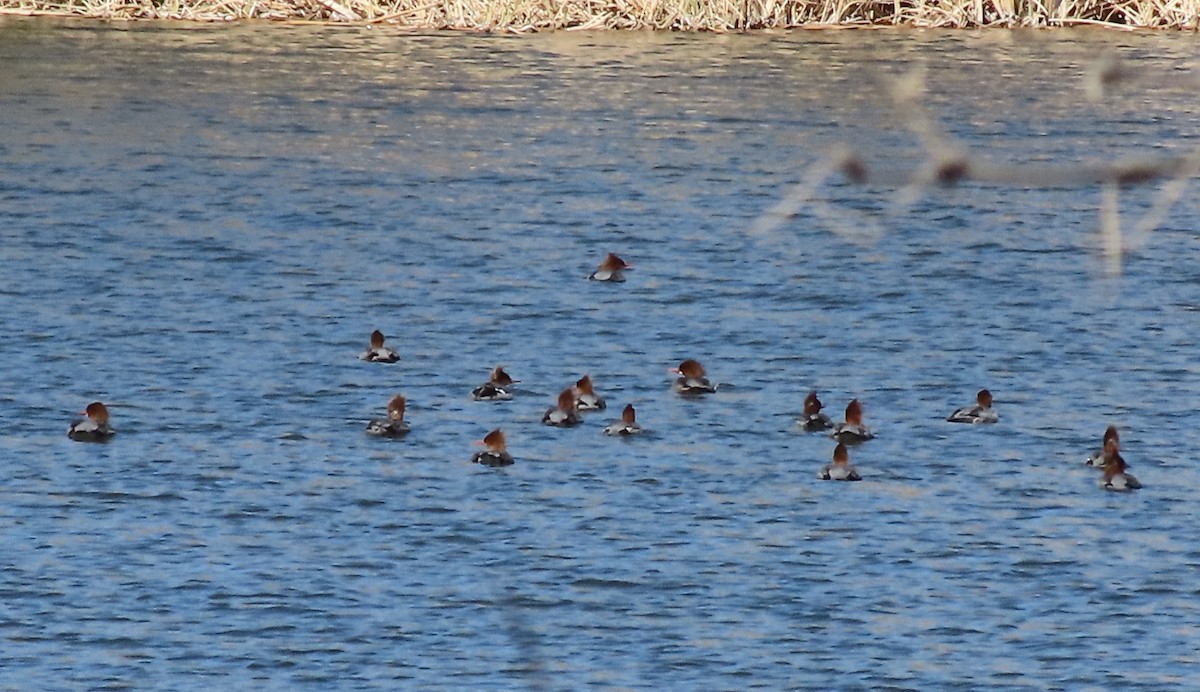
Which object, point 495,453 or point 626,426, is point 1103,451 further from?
point 495,453

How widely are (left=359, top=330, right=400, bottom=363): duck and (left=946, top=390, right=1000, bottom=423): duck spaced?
5850 mm

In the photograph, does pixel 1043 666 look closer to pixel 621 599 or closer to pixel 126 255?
pixel 621 599

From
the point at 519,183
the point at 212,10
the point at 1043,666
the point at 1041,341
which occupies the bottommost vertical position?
the point at 1043,666

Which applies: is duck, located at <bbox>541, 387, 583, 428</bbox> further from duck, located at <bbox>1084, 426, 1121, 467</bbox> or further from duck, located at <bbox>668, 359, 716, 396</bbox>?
duck, located at <bbox>1084, 426, 1121, 467</bbox>

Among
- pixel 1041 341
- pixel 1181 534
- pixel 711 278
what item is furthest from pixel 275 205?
pixel 1181 534

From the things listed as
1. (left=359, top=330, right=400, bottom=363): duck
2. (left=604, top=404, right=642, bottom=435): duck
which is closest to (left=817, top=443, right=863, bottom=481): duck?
(left=604, top=404, right=642, bottom=435): duck

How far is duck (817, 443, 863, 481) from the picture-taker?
58.5 feet

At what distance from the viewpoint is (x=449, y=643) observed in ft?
45.8

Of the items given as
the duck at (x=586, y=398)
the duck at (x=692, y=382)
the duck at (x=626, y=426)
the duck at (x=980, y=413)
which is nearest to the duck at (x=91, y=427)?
the duck at (x=586, y=398)

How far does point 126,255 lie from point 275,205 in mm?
3783

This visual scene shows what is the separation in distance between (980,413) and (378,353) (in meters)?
6.18

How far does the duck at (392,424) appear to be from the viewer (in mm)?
19141

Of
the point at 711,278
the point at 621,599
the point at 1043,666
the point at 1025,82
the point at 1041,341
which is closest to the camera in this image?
the point at 1043,666

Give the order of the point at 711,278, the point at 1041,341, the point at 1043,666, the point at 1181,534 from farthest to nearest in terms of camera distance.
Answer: the point at 711,278 → the point at 1041,341 → the point at 1181,534 → the point at 1043,666
